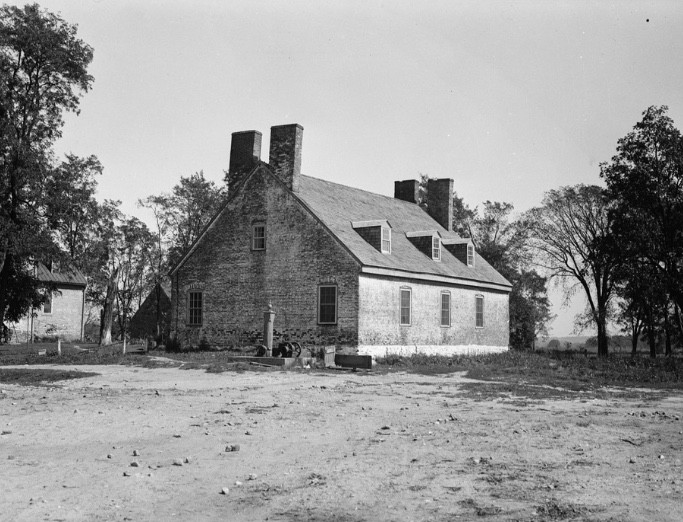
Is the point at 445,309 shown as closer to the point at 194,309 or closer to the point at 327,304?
the point at 327,304

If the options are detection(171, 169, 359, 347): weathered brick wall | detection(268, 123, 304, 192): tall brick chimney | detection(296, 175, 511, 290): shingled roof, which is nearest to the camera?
detection(171, 169, 359, 347): weathered brick wall

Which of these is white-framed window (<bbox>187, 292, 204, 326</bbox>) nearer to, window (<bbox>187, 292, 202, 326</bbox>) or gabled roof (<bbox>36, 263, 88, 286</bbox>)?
window (<bbox>187, 292, 202, 326</bbox>)

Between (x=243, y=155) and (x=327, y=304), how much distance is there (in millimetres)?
9155

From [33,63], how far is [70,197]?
19.7 ft

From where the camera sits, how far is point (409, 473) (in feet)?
27.6

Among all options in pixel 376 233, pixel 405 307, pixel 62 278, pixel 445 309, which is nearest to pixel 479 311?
pixel 445 309

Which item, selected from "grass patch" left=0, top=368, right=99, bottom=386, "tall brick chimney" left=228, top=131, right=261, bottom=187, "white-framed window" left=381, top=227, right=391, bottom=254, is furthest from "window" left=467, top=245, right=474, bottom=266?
"grass patch" left=0, top=368, right=99, bottom=386

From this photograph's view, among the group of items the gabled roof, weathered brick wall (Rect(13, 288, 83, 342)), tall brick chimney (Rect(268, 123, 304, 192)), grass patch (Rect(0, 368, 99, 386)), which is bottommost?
grass patch (Rect(0, 368, 99, 386))

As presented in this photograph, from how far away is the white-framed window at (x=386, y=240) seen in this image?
32.3 m

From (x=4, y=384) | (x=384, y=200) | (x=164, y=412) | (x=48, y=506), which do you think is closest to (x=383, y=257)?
(x=384, y=200)

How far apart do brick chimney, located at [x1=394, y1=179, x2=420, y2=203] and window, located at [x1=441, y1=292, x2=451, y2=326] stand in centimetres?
1059

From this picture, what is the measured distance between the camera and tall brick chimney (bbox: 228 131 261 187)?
115 ft

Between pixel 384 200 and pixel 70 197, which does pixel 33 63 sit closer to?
pixel 70 197

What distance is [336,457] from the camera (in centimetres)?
933
